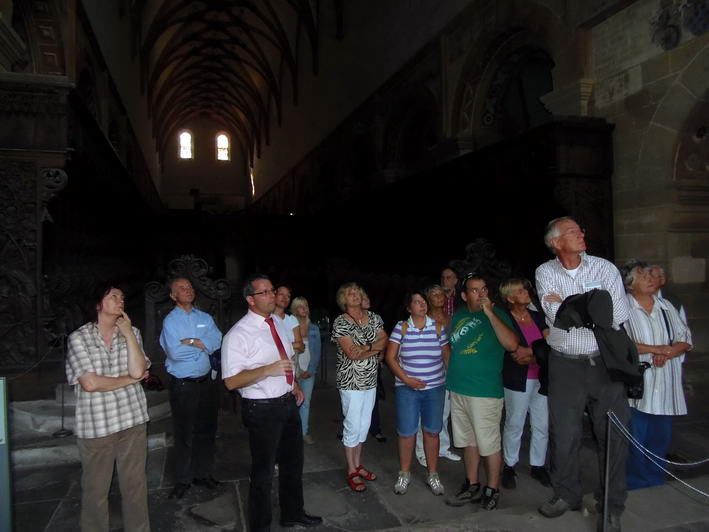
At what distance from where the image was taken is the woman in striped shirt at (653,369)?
380 cm

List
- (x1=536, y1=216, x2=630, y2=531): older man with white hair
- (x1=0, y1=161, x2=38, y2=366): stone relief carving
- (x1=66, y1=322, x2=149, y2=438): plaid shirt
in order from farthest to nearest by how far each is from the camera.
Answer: (x1=0, y1=161, x2=38, y2=366): stone relief carving, (x1=536, y1=216, x2=630, y2=531): older man with white hair, (x1=66, y1=322, x2=149, y2=438): plaid shirt

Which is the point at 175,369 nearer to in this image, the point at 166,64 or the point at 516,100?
the point at 516,100

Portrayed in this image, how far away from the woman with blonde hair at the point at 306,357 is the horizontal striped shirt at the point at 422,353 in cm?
129

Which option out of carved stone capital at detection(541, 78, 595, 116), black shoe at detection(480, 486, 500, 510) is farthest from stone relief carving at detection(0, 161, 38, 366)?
carved stone capital at detection(541, 78, 595, 116)

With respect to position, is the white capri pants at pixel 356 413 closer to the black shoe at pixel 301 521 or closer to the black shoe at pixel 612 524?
the black shoe at pixel 301 521

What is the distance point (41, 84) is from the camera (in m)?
5.83

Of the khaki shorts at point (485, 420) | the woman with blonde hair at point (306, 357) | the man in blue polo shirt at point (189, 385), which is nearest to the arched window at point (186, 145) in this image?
the woman with blonde hair at point (306, 357)

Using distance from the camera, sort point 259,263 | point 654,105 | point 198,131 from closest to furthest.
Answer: point 654,105, point 259,263, point 198,131

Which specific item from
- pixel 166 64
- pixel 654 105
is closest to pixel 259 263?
pixel 654 105

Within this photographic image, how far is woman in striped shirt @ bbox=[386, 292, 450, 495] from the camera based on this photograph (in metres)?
3.96

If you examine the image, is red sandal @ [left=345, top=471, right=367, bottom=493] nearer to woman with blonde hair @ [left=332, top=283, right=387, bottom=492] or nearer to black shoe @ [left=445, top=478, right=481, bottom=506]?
woman with blonde hair @ [left=332, top=283, right=387, bottom=492]

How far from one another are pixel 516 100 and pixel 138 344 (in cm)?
A: 894

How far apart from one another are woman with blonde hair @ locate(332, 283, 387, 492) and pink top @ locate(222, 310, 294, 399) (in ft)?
2.67

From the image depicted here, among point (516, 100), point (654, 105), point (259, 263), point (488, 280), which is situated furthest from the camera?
point (259, 263)
